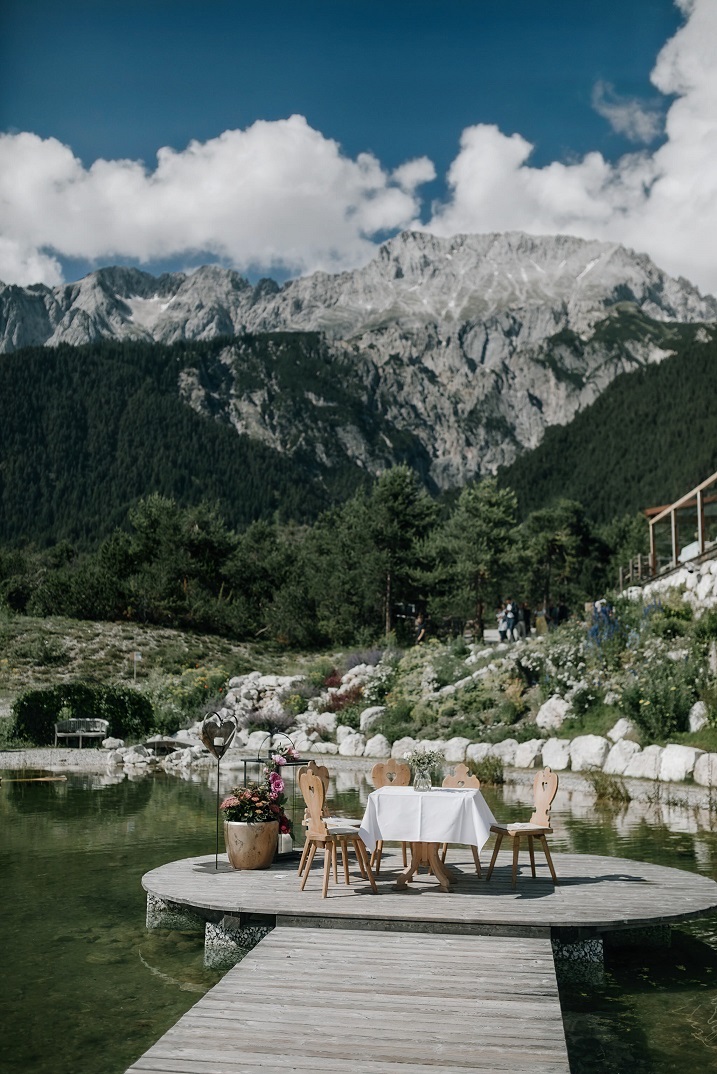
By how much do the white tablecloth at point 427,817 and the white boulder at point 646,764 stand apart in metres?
8.69

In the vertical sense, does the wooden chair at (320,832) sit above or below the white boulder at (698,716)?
below

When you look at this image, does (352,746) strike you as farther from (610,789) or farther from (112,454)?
(112,454)

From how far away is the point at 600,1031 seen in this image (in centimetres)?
614

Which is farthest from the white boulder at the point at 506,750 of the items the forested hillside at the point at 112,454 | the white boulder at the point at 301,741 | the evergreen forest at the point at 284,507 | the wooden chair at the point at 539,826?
the forested hillside at the point at 112,454

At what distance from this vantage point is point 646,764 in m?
16.4

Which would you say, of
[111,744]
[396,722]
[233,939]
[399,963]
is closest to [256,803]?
[233,939]

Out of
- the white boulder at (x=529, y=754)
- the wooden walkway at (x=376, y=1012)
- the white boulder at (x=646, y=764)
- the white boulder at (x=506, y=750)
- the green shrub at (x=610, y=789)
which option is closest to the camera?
the wooden walkway at (x=376, y=1012)

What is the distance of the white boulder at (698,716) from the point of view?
55.2 feet

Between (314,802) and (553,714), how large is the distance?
40.9 ft

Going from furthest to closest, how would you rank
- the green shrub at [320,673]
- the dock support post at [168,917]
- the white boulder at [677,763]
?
the green shrub at [320,673]
the white boulder at [677,763]
the dock support post at [168,917]

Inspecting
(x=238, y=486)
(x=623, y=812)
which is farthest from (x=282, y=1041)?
(x=238, y=486)

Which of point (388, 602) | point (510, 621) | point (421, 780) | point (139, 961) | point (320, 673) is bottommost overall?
point (139, 961)

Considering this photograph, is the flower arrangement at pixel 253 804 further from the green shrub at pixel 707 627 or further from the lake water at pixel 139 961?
the green shrub at pixel 707 627

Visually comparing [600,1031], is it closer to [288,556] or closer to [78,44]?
[78,44]
